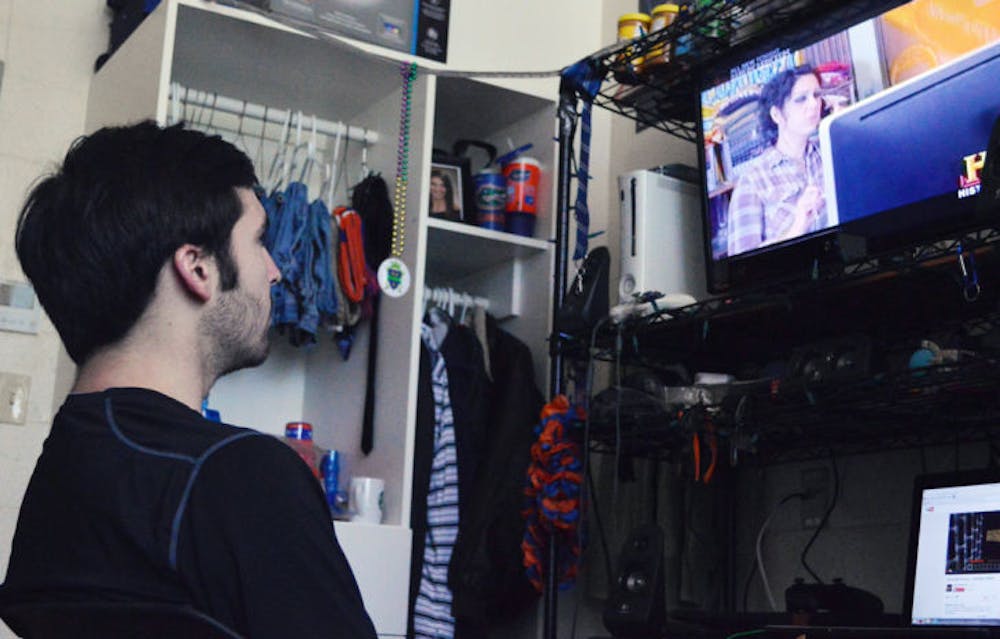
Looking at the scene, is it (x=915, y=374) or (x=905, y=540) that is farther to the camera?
(x=905, y=540)

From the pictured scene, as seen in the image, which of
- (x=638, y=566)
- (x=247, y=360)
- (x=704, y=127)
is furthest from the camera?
(x=704, y=127)

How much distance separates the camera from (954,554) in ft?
6.98

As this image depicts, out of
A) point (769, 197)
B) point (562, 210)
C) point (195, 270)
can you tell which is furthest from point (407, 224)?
point (195, 270)

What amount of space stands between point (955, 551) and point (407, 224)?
151cm

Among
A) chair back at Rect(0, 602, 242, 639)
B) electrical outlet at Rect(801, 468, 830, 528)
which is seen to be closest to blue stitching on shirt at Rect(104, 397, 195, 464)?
chair back at Rect(0, 602, 242, 639)

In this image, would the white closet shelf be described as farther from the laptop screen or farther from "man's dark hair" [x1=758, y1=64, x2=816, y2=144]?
the laptop screen

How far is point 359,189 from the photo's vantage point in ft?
10.7

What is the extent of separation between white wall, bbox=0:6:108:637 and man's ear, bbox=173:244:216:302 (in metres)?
1.74

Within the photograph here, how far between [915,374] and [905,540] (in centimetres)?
62

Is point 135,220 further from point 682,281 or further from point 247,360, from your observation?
point 682,281

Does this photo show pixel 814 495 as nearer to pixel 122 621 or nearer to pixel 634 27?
pixel 634 27

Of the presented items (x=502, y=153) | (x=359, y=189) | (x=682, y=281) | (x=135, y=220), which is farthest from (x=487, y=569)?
(x=135, y=220)

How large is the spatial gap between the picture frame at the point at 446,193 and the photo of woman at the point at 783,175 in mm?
886

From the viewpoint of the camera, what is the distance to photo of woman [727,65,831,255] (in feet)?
8.08
